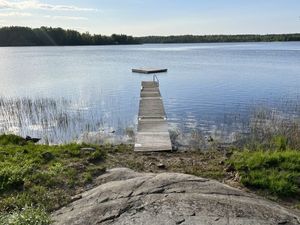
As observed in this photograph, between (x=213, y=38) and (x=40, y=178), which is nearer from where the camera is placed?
(x=40, y=178)

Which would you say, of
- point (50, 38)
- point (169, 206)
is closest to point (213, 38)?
point (50, 38)

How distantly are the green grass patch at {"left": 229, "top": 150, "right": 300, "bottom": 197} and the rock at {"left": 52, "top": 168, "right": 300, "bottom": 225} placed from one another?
2.70 ft

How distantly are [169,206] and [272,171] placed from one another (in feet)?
9.20

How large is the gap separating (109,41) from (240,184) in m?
122

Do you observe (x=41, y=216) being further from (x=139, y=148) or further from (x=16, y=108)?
(x=16, y=108)

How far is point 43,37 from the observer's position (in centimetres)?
11312

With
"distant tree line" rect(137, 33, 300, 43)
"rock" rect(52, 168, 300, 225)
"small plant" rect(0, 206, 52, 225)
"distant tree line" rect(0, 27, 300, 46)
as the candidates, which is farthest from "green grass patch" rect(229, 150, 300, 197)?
"distant tree line" rect(137, 33, 300, 43)

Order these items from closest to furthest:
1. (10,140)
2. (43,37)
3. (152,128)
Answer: (10,140)
(152,128)
(43,37)

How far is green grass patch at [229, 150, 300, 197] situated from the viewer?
19.1 feet

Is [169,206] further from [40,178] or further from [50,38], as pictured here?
[50,38]

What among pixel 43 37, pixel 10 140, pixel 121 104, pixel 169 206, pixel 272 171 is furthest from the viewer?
pixel 43 37

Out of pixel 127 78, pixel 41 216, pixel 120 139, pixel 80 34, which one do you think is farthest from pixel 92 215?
pixel 80 34

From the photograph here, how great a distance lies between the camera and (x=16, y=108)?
18.7 metres

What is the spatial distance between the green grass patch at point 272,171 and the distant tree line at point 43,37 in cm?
10917
